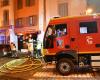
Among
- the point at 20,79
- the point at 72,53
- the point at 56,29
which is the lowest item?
the point at 20,79

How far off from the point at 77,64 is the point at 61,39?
60.0 inches

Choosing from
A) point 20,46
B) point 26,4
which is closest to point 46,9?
point 26,4

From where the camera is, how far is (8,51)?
31719 millimetres

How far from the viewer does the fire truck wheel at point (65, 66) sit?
46.8 feet

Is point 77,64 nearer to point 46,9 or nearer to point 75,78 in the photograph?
point 75,78

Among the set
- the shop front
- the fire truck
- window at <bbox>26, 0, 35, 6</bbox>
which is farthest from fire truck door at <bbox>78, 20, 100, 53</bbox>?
window at <bbox>26, 0, 35, 6</bbox>

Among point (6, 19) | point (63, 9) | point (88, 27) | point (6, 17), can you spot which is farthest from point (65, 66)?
point (6, 17)

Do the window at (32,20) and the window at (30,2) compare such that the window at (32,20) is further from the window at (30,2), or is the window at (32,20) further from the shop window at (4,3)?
the shop window at (4,3)

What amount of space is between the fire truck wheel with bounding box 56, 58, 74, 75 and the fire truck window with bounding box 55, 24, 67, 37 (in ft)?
4.36

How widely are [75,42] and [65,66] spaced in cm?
132

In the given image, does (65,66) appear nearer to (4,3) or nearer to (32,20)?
(32,20)

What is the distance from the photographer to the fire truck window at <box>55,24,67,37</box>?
14617 mm

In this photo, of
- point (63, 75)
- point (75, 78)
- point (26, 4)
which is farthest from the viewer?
point (26, 4)

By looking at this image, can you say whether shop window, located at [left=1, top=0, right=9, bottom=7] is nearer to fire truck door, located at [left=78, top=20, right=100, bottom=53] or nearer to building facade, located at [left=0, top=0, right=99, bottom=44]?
building facade, located at [left=0, top=0, right=99, bottom=44]
